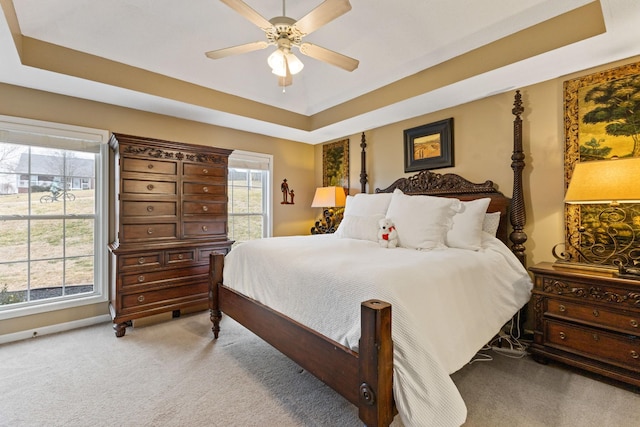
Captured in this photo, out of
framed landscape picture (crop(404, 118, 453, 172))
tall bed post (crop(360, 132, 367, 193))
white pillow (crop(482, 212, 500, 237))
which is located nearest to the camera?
white pillow (crop(482, 212, 500, 237))

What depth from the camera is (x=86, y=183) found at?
124 inches

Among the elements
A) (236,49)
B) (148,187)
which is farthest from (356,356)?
(148,187)

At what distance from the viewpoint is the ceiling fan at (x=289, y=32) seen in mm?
1766

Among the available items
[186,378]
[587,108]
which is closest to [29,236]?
[186,378]

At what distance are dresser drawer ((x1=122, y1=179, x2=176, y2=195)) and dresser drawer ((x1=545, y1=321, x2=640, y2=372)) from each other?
359 cm

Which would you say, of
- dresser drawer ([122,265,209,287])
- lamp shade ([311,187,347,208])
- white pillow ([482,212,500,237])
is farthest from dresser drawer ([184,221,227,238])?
white pillow ([482,212,500,237])

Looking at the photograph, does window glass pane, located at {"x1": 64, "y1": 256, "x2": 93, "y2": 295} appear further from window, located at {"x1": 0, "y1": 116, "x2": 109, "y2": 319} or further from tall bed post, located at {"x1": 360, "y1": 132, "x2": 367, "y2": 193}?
tall bed post, located at {"x1": 360, "y1": 132, "x2": 367, "y2": 193}

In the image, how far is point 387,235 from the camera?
257 cm

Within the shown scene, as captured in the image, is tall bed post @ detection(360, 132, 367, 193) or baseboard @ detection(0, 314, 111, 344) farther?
tall bed post @ detection(360, 132, 367, 193)

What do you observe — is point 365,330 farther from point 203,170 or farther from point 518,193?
point 203,170

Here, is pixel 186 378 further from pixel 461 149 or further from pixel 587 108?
pixel 587 108

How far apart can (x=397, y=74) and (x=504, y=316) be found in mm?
2496

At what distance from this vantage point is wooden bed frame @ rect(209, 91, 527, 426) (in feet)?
4.08

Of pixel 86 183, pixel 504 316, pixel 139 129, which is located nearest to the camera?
pixel 504 316
